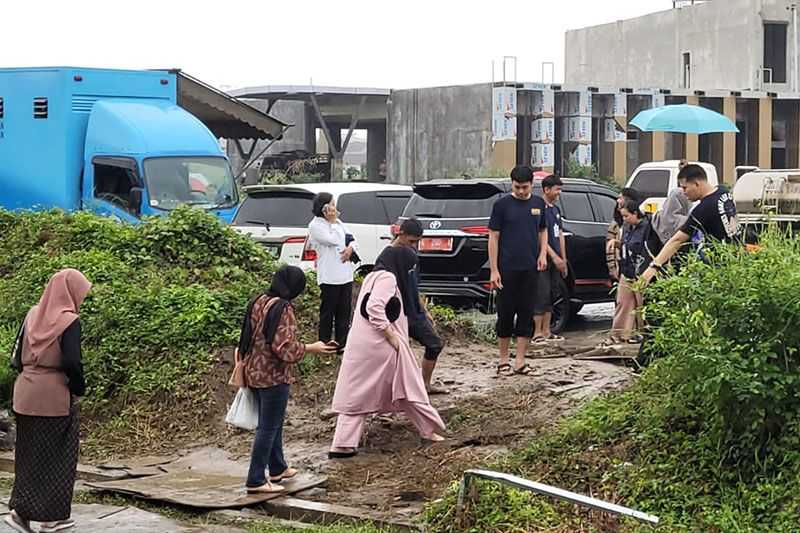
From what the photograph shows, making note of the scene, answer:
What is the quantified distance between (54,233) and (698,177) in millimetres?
8742

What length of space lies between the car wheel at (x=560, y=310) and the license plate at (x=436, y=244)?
1.36 metres

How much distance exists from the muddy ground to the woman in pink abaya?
200mm

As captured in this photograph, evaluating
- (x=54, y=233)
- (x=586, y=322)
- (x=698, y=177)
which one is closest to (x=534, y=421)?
(x=698, y=177)

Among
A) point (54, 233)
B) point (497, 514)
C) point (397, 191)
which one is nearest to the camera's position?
point (497, 514)

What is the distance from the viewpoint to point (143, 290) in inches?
506

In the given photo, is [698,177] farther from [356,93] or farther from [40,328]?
[356,93]

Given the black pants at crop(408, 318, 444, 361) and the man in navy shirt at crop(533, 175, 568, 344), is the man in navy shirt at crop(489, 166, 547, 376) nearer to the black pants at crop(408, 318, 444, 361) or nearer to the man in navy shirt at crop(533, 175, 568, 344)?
the black pants at crop(408, 318, 444, 361)

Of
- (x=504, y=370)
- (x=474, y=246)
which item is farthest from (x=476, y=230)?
(x=504, y=370)

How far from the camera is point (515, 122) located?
122 feet

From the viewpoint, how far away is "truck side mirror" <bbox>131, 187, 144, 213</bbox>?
66.3ft

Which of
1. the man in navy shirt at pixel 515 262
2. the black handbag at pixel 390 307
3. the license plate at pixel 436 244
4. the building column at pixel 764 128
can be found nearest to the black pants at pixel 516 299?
the man in navy shirt at pixel 515 262

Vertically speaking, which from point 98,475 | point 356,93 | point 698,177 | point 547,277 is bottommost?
point 98,475

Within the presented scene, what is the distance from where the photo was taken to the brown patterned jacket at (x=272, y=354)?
27.8 feet

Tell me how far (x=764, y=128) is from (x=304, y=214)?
28.5 meters
